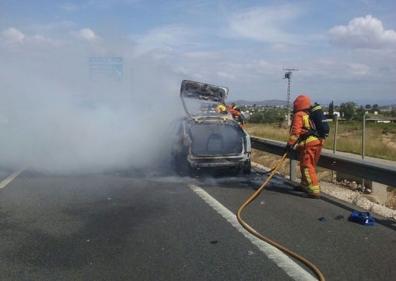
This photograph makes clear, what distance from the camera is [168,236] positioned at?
6.75 metres

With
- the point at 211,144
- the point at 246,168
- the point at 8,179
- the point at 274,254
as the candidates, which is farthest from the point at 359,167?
the point at 8,179

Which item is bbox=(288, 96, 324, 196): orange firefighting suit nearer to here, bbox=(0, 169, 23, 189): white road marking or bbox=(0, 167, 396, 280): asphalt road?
bbox=(0, 167, 396, 280): asphalt road

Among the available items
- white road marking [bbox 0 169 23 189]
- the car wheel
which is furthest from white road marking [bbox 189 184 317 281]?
white road marking [bbox 0 169 23 189]

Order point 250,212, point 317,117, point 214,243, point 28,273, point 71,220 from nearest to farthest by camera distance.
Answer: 1. point 28,273
2. point 214,243
3. point 71,220
4. point 250,212
5. point 317,117

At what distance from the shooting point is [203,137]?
1255 centimetres

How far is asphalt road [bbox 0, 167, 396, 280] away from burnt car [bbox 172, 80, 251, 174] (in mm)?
1492

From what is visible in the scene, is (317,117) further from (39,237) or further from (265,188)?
(39,237)

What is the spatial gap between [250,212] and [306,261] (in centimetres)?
269

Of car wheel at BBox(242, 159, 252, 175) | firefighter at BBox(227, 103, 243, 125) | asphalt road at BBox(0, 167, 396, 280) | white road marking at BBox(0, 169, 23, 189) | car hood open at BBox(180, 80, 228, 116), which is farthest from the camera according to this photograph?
firefighter at BBox(227, 103, 243, 125)

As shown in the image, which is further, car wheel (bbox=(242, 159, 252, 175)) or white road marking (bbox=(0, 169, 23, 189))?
car wheel (bbox=(242, 159, 252, 175))

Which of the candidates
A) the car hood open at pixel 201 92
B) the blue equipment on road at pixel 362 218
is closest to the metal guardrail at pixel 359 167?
the blue equipment on road at pixel 362 218

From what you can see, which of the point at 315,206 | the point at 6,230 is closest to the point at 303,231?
the point at 315,206

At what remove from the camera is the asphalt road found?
5.41 m

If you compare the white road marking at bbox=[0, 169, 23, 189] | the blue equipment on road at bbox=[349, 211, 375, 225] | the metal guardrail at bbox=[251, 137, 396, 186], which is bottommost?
the white road marking at bbox=[0, 169, 23, 189]
